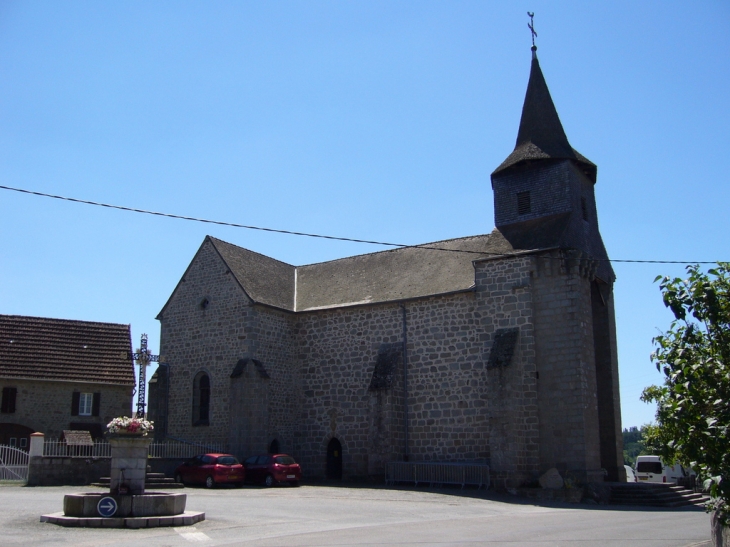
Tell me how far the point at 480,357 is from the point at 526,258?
4.07 meters

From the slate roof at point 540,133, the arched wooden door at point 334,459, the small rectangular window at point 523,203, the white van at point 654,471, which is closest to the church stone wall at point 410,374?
the arched wooden door at point 334,459

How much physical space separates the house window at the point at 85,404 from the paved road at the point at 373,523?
10446 millimetres

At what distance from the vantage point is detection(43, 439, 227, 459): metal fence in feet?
79.4

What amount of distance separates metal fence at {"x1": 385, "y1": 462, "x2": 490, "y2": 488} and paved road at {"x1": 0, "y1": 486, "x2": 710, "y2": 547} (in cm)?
167

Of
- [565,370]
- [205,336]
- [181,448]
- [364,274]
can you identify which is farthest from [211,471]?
[565,370]

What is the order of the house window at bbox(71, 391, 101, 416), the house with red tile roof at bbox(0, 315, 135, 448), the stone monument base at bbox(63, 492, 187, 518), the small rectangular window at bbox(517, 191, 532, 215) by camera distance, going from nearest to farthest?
1. the stone monument base at bbox(63, 492, 187, 518)
2. the small rectangular window at bbox(517, 191, 532, 215)
3. the house with red tile roof at bbox(0, 315, 135, 448)
4. the house window at bbox(71, 391, 101, 416)

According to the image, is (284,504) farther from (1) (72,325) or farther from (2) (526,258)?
(1) (72,325)

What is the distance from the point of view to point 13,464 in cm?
2473

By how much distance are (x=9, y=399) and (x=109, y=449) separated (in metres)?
8.69

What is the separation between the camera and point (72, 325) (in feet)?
114

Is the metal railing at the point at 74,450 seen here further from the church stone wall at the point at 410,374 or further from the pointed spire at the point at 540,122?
the pointed spire at the point at 540,122

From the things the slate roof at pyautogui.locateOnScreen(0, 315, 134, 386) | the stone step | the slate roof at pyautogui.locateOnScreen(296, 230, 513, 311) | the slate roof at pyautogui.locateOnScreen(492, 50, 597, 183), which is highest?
the slate roof at pyautogui.locateOnScreen(492, 50, 597, 183)

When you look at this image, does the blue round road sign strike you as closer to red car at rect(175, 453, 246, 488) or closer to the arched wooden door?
red car at rect(175, 453, 246, 488)

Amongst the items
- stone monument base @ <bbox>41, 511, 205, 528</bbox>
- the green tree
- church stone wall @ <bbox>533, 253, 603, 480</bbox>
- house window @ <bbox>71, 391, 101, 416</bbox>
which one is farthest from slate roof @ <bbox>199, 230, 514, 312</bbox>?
the green tree
